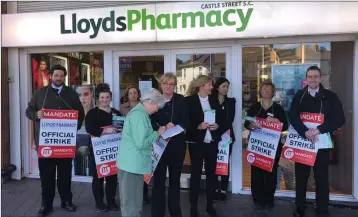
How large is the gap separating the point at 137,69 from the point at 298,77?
2507 millimetres

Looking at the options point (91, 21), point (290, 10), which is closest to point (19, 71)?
point (91, 21)

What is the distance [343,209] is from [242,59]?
8.24ft

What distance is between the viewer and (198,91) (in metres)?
4.35

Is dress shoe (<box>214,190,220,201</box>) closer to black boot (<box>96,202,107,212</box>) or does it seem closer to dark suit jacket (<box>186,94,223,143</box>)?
dark suit jacket (<box>186,94,223,143</box>)

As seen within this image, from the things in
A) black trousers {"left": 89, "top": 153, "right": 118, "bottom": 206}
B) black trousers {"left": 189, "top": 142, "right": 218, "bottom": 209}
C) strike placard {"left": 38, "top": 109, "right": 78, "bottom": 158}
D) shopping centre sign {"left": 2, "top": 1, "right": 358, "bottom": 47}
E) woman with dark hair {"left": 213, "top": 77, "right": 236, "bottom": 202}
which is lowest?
black trousers {"left": 89, "top": 153, "right": 118, "bottom": 206}

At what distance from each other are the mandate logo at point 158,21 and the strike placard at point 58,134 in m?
1.50

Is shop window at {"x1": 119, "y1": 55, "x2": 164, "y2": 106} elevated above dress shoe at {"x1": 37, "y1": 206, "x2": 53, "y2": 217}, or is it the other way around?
shop window at {"x1": 119, "y1": 55, "x2": 164, "y2": 106}

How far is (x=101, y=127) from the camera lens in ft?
14.9

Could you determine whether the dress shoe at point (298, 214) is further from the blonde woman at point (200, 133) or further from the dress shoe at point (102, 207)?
the dress shoe at point (102, 207)

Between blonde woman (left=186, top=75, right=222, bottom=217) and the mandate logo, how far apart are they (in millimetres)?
1175

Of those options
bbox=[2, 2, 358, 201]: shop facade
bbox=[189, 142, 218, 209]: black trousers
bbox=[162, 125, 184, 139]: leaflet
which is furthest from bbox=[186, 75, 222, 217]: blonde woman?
bbox=[2, 2, 358, 201]: shop facade

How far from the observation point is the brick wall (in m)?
5.82

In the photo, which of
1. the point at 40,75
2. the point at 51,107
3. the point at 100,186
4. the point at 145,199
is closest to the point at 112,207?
the point at 100,186

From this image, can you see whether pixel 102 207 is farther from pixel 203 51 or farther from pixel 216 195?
pixel 203 51
